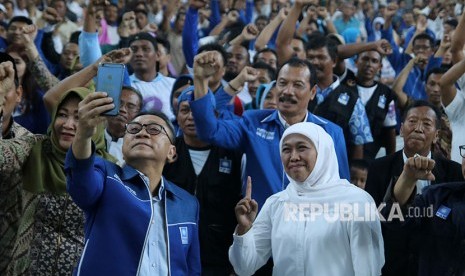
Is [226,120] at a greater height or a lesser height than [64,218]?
greater

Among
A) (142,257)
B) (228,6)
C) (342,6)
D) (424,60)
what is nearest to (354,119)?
(424,60)

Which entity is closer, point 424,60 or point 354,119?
point 354,119

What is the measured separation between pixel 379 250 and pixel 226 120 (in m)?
1.51

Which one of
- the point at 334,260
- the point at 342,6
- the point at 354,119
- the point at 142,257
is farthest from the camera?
the point at 342,6

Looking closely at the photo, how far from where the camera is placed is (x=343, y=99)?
671cm

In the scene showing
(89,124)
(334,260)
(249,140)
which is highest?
(89,124)

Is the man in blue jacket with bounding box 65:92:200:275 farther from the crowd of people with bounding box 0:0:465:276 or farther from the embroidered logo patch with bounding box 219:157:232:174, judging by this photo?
the embroidered logo patch with bounding box 219:157:232:174

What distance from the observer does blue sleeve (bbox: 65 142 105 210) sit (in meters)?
3.37

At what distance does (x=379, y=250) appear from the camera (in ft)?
13.1

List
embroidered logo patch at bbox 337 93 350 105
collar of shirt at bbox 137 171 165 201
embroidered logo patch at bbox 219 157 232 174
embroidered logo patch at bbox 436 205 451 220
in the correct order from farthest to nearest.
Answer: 1. embroidered logo patch at bbox 337 93 350 105
2. embroidered logo patch at bbox 219 157 232 174
3. embroidered logo patch at bbox 436 205 451 220
4. collar of shirt at bbox 137 171 165 201

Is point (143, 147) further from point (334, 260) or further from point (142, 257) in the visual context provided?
point (334, 260)

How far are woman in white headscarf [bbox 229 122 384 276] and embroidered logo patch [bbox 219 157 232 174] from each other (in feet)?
3.76

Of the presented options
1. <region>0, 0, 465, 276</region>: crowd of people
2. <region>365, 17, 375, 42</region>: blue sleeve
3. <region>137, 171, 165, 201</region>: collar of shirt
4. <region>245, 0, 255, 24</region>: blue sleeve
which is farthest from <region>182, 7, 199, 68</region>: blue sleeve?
<region>245, 0, 255, 24</region>: blue sleeve

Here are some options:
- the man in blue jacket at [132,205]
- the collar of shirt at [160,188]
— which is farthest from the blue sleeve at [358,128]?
the collar of shirt at [160,188]
